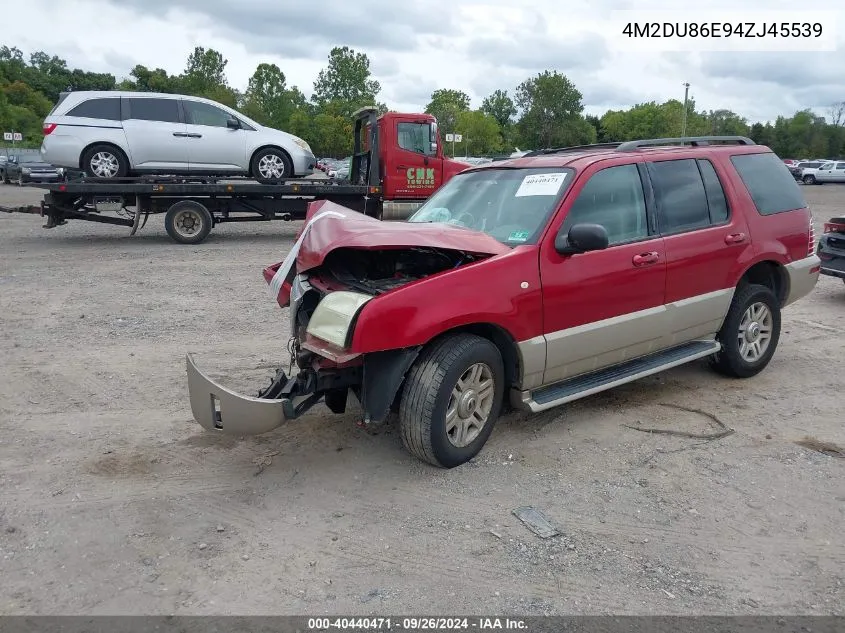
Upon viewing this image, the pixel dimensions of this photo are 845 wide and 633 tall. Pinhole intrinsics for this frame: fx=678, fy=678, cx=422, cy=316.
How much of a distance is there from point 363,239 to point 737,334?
3358 millimetres

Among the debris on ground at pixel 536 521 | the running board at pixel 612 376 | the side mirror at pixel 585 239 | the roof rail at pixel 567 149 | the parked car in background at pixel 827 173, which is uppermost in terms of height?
the parked car in background at pixel 827 173

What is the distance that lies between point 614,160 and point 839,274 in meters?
5.62

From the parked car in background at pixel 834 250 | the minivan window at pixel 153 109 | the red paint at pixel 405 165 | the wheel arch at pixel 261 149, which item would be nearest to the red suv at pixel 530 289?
the parked car in background at pixel 834 250

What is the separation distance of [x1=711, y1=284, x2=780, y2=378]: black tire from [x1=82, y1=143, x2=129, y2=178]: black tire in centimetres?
1170

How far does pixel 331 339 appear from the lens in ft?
11.9

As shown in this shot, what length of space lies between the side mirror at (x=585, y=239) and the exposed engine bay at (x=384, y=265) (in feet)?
1.99

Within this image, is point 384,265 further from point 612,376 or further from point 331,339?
point 612,376

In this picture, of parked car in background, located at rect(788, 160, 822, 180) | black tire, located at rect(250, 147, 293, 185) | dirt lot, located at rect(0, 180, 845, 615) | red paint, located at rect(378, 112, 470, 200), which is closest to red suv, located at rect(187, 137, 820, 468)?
dirt lot, located at rect(0, 180, 845, 615)

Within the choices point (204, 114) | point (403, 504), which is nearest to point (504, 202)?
point (403, 504)

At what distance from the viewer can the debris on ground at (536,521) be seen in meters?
3.37

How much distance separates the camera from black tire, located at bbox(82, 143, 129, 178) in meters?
12.9

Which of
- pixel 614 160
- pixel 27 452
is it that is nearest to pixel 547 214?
pixel 614 160

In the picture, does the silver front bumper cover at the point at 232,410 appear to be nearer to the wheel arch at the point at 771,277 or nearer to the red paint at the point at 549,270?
the red paint at the point at 549,270

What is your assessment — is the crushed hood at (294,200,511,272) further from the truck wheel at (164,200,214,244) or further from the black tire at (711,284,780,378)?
the truck wheel at (164,200,214,244)
